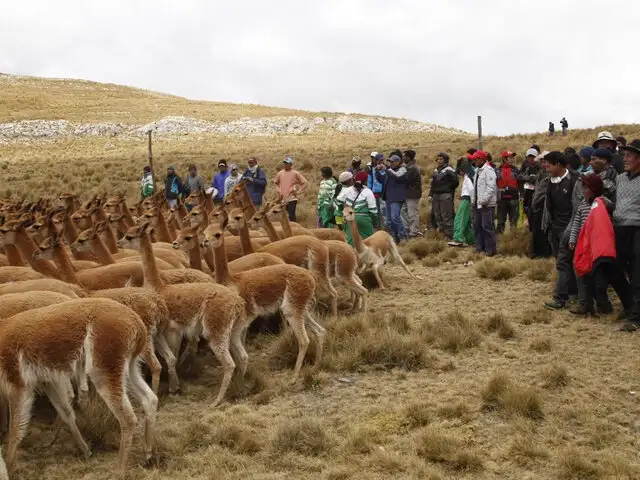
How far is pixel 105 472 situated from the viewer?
516cm

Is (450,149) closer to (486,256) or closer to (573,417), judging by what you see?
(486,256)

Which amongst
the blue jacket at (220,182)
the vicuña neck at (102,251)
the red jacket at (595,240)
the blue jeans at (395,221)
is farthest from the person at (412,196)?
the vicuña neck at (102,251)

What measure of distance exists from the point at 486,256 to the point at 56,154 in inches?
1482

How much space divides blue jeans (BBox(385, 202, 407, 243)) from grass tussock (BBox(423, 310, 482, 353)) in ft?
19.7

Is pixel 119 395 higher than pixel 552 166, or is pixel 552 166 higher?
pixel 552 166

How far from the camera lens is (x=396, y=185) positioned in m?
13.8

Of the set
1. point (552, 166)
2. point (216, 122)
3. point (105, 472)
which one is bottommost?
point (105, 472)

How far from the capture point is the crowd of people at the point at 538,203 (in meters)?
7.77

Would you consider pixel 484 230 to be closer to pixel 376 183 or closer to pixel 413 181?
pixel 413 181

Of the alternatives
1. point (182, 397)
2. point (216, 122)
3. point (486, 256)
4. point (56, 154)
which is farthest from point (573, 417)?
point (216, 122)

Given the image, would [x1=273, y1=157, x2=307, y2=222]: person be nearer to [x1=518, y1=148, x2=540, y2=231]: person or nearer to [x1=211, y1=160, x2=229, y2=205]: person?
[x1=211, y1=160, x2=229, y2=205]: person

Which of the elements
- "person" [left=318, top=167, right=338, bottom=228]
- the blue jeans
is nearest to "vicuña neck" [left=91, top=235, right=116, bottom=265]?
"person" [left=318, top=167, right=338, bottom=228]

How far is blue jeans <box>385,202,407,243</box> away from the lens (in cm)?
1418

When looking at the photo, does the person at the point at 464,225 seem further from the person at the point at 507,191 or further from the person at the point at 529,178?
the person at the point at 529,178
